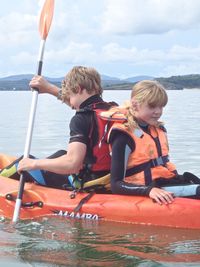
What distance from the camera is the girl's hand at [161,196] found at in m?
4.93

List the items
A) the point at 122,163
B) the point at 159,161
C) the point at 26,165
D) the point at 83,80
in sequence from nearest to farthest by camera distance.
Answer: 1. the point at 122,163
2. the point at 159,161
3. the point at 83,80
4. the point at 26,165

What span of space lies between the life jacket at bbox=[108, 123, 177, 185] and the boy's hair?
1.64 feet

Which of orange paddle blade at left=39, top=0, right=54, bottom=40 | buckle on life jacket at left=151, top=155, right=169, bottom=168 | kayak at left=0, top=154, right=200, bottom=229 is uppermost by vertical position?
orange paddle blade at left=39, top=0, right=54, bottom=40

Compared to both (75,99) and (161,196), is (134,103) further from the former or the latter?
(161,196)

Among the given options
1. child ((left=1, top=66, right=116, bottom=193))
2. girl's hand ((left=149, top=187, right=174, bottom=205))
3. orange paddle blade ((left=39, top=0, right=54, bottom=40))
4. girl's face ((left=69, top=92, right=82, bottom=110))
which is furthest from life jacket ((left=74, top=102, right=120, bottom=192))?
orange paddle blade ((left=39, top=0, right=54, bottom=40))

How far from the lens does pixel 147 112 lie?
5.12 metres

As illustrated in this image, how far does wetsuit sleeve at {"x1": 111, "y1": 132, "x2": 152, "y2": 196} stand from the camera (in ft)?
16.5

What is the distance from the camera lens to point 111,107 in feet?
18.0

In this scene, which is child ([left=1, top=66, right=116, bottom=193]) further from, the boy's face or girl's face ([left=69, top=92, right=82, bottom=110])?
the boy's face

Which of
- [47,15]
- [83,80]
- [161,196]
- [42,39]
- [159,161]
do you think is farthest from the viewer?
[47,15]

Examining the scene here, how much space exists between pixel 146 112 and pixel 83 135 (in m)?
0.63

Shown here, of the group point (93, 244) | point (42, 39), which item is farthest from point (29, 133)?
point (93, 244)

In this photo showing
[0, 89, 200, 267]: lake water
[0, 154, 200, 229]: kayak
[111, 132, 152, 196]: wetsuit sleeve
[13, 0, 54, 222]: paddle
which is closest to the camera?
[0, 89, 200, 267]: lake water

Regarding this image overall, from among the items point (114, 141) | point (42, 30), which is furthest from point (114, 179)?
point (42, 30)
